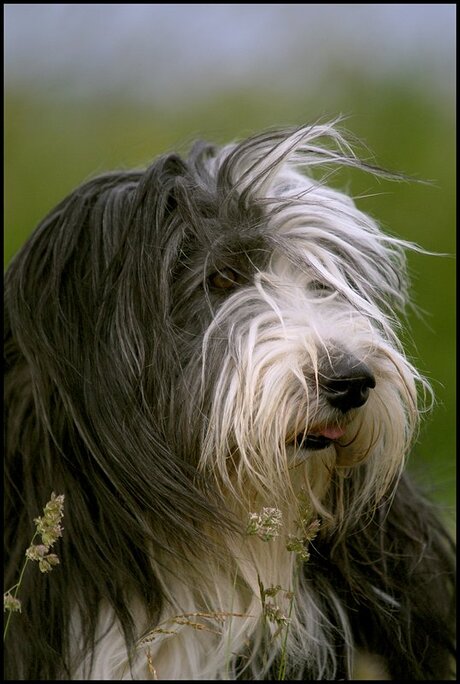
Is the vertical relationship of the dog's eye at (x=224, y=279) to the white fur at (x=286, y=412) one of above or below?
above

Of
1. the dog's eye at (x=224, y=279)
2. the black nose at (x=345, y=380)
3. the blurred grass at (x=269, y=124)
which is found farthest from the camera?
the blurred grass at (x=269, y=124)

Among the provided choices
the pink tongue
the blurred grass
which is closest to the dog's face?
the pink tongue

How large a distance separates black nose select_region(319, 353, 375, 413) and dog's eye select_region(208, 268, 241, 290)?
287 millimetres

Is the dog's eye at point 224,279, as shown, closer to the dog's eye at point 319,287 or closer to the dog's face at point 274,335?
the dog's face at point 274,335

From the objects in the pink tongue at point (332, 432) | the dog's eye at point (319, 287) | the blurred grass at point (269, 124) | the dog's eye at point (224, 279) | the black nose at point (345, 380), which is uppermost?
the dog's eye at point (224, 279)

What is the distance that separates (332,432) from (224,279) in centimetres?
35

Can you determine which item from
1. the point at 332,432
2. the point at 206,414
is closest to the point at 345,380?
the point at 332,432

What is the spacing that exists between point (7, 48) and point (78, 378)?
4.66 m

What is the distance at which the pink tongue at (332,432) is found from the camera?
1955mm

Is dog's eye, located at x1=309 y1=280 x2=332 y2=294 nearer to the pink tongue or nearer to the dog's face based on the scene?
the dog's face

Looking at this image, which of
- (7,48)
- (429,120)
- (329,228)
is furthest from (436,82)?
(329,228)

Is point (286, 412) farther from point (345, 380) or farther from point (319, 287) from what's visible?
point (319, 287)

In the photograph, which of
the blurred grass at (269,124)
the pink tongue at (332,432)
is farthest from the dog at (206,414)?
the blurred grass at (269,124)

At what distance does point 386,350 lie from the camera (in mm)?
1971
